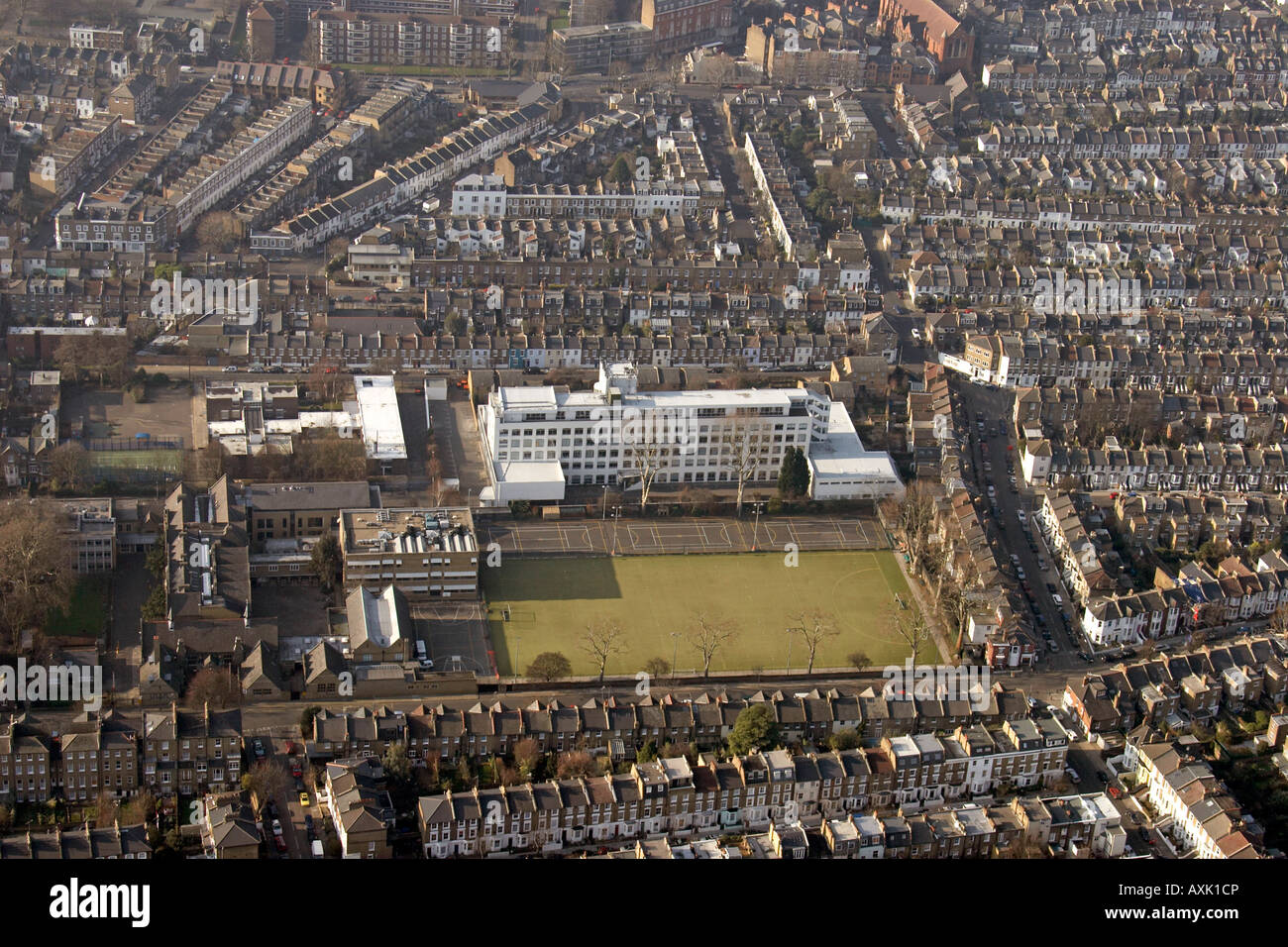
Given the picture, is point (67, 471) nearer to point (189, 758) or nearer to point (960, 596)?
point (189, 758)

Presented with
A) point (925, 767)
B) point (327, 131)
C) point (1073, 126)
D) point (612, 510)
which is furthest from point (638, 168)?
point (925, 767)

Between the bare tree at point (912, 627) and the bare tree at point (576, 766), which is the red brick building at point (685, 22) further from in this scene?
the bare tree at point (576, 766)

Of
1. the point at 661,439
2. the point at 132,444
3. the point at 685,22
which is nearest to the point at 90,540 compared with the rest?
the point at 132,444

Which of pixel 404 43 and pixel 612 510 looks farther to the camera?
pixel 404 43

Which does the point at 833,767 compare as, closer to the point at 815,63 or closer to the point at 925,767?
the point at 925,767

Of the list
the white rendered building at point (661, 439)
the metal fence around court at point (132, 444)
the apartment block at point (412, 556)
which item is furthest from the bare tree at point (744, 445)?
the metal fence around court at point (132, 444)

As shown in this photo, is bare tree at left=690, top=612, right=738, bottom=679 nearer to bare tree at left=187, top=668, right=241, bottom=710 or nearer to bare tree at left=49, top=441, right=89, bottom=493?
bare tree at left=187, top=668, right=241, bottom=710
